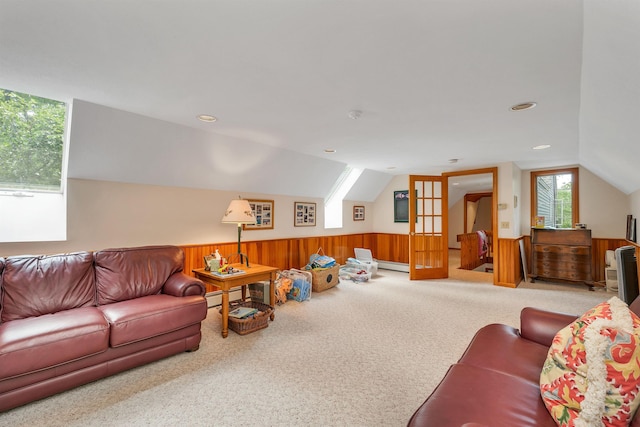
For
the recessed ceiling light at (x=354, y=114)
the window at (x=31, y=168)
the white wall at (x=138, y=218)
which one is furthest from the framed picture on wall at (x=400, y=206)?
the window at (x=31, y=168)

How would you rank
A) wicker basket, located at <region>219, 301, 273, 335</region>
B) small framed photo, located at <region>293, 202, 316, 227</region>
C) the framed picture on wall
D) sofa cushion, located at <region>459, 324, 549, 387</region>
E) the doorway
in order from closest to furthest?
1. sofa cushion, located at <region>459, 324, 549, 387</region>
2. wicker basket, located at <region>219, 301, 273, 335</region>
3. small framed photo, located at <region>293, 202, 316, 227</region>
4. the framed picture on wall
5. the doorway

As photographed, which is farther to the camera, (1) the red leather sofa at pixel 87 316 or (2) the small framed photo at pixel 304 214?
(2) the small framed photo at pixel 304 214

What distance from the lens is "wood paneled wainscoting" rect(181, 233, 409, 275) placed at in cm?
390

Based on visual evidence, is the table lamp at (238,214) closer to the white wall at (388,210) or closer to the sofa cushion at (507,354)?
the sofa cushion at (507,354)

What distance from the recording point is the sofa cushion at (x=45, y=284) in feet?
7.31

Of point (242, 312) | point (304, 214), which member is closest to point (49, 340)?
point (242, 312)

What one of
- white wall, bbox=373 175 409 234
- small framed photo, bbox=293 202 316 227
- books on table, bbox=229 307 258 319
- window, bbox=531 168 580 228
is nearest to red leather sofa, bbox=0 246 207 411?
books on table, bbox=229 307 258 319

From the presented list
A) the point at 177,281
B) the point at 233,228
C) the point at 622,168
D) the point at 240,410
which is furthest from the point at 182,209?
the point at 622,168

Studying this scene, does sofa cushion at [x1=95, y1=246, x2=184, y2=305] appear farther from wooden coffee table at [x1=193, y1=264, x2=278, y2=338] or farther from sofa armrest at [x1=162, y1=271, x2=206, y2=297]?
wooden coffee table at [x1=193, y1=264, x2=278, y2=338]

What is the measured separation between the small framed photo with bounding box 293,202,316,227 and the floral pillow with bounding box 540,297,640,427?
429 centimetres

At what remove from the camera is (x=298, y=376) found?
7.32 feet

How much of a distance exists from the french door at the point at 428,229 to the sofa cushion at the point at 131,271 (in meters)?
4.27

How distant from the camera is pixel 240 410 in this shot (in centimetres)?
186

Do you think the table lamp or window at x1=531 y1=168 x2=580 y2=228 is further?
window at x1=531 y1=168 x2=580 y2=228
